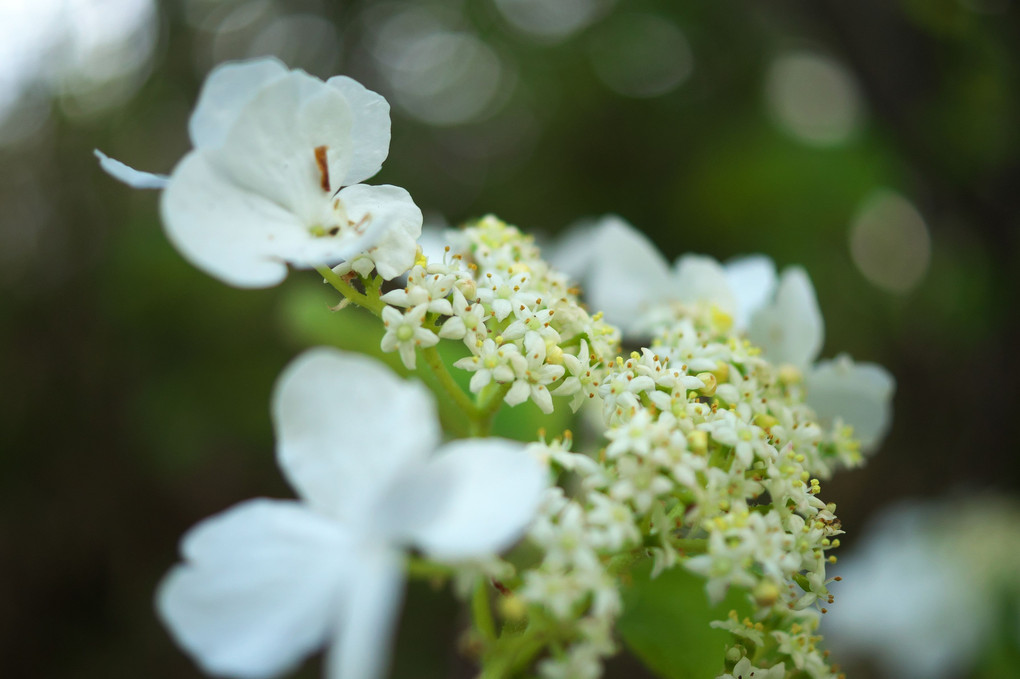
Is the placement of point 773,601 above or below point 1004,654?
above

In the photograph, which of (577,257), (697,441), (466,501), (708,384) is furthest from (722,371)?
(577,257)

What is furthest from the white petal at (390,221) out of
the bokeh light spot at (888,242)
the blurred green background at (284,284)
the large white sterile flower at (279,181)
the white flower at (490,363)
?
the bokeh light spot at (888,242)

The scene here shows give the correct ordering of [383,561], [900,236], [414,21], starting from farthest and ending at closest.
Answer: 1. [414,21]
2. [900,236]
3. [383,561]

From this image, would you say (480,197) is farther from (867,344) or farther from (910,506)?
(910,506)

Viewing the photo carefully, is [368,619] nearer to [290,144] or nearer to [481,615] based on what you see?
[481,615]

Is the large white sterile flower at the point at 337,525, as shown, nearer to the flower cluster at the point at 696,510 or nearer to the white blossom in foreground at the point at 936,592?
the flower cluster at the point at 696,510

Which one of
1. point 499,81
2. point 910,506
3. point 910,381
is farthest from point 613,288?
point 499,81
